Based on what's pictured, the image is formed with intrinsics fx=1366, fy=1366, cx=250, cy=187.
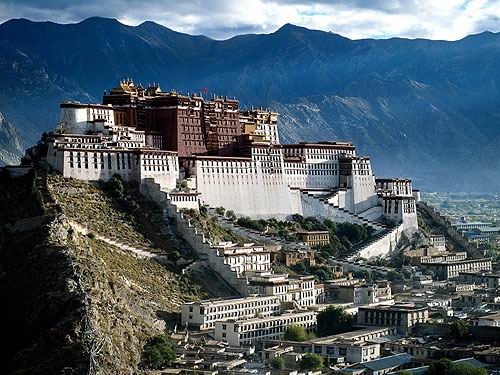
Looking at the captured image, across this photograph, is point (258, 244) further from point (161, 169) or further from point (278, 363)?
point (278, 363)

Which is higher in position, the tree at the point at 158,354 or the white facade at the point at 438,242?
the white facade at the point at 438,242

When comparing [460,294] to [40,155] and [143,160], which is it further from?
[40,155]

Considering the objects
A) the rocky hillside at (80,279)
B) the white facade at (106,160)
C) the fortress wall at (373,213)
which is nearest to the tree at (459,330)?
the rocky hillside at (80,279)

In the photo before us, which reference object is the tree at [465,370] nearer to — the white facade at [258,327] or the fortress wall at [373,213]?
the white facade at [258,327]

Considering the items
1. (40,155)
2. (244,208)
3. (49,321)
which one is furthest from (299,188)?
(49,321)

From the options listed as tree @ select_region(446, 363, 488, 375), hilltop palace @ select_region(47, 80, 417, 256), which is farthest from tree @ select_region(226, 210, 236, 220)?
tree @ select_region(446, 363, 488, 375)

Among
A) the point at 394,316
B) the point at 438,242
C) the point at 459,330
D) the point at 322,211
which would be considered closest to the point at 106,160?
the point at 394,316
